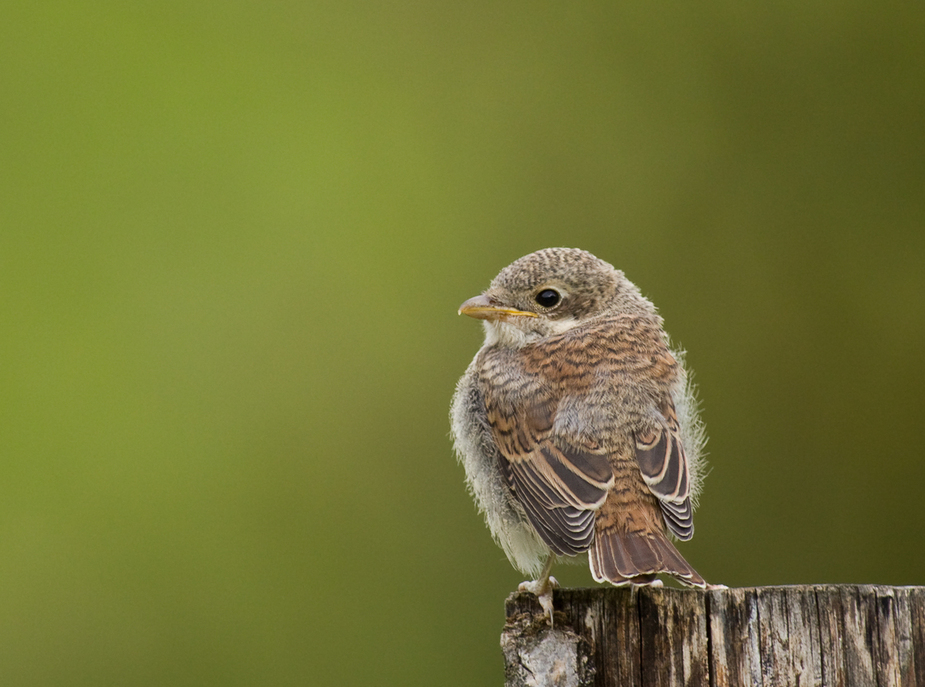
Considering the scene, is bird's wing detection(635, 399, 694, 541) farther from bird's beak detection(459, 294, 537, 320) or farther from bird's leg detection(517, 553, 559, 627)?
bird's beak detection(459, 294, 537, 320)

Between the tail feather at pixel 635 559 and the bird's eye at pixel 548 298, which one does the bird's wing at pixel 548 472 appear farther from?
the bird's eye at pixel 548 298

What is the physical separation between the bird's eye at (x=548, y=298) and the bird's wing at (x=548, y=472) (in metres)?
0.69

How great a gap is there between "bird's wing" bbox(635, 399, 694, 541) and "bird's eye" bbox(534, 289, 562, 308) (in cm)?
94

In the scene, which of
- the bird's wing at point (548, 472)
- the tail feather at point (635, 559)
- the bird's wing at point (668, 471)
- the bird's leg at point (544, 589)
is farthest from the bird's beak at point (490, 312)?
the bird's leg at point (544, 589)

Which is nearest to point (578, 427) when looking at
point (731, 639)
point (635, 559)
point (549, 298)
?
point (635, 559)

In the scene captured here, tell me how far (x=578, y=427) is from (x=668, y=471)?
353 mm

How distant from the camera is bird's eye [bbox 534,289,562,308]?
5.03 m

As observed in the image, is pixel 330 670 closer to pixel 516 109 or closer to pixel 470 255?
pixel 470 255

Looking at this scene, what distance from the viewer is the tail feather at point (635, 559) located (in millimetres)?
3604

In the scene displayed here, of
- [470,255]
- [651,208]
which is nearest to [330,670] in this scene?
[470,255]

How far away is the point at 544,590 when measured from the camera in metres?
3.41

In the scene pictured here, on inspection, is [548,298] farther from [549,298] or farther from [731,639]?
[731,639]

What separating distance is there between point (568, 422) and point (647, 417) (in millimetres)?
281

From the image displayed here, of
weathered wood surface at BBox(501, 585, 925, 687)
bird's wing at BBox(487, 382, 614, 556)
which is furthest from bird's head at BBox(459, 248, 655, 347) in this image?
weathered wood surface at BBox(501, 585, 925, 687)
